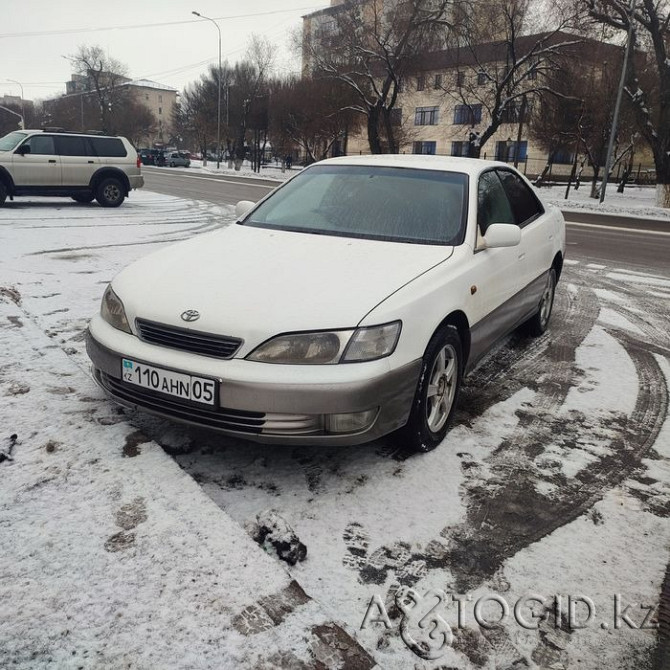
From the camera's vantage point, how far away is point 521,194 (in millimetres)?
5027

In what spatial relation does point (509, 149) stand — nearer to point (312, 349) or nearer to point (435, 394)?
point (435, 394)

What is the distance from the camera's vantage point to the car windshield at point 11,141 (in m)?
13.8

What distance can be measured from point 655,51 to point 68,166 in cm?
2311

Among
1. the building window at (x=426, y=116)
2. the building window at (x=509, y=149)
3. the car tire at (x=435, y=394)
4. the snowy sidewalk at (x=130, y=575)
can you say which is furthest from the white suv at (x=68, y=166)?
the building window at (x=426, y=116)

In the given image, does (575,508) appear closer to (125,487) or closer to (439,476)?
(439,476)

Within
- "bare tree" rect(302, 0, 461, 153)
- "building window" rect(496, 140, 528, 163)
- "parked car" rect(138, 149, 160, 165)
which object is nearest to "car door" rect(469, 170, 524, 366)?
"bare tree" rect(302, 0, 461, 153)

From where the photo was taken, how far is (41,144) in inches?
553

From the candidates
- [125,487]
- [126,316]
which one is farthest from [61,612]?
[126,316]

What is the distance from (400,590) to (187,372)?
126 cm

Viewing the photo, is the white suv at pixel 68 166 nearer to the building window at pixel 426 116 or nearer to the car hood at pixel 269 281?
the car hood at pixel 269 281

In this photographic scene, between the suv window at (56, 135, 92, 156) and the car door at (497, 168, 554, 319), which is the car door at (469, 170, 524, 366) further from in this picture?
the suv window at (56, 135, 92, 156)

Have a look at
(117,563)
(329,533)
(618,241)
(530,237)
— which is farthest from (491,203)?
(618,241)

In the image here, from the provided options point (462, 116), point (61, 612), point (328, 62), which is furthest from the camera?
A: point (462, 116)

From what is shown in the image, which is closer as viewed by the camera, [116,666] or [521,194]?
[116,666]
